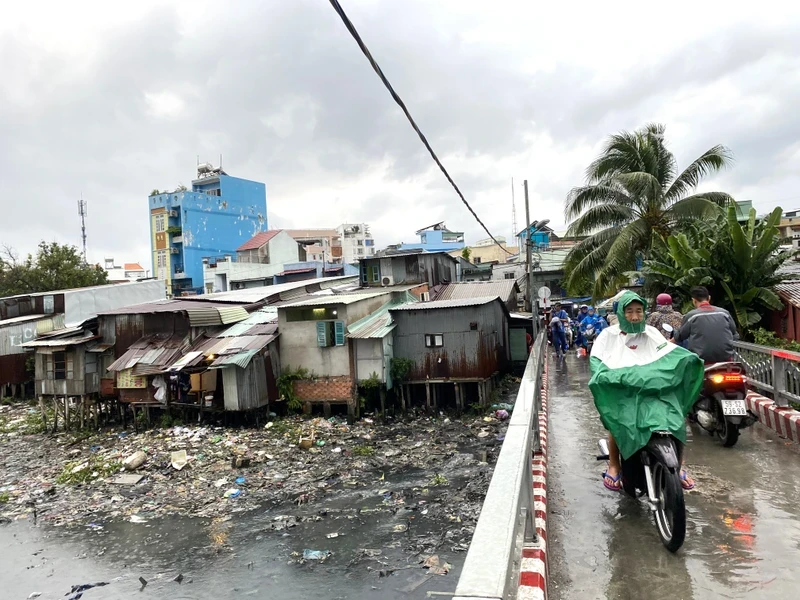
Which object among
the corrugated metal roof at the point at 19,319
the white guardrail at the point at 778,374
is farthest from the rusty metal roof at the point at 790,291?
the corrugated metal roof at the point at 19,319

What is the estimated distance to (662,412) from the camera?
11.8 feet

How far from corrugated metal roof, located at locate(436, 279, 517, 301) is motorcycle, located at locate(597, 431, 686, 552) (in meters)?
22.4

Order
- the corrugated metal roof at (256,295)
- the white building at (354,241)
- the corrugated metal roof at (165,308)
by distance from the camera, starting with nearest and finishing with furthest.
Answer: the corrugated metal roof at (165,308)
the corrugated metal roof at (256,295)
the white building at (354,241)

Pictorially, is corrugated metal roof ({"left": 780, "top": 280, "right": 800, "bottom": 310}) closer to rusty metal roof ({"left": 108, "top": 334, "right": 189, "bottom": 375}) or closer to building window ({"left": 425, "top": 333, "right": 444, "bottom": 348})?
building window ({"left": 425, "top": 333, "right": 444, "bottom": 348})

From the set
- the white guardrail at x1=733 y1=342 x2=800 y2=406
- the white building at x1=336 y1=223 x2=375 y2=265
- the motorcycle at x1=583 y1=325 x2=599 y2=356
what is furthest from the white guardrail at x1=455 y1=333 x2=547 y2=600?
the white building at x1=336 y1=223 x2=375 y2=265

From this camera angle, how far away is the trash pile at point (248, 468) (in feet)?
43.3

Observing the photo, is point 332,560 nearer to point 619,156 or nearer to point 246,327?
point 246,327

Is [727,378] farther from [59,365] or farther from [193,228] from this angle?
[193,228]

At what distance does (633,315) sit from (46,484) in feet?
57.7

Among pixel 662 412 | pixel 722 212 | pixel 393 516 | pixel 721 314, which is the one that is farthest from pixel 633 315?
pixel 722 212

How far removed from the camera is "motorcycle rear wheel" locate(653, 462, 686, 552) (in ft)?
10.5

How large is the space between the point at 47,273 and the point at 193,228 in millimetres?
12007

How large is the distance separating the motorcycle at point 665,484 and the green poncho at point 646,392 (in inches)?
2.9

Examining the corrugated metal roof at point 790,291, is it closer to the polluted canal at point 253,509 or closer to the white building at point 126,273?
the polluted canal at point 253,509
